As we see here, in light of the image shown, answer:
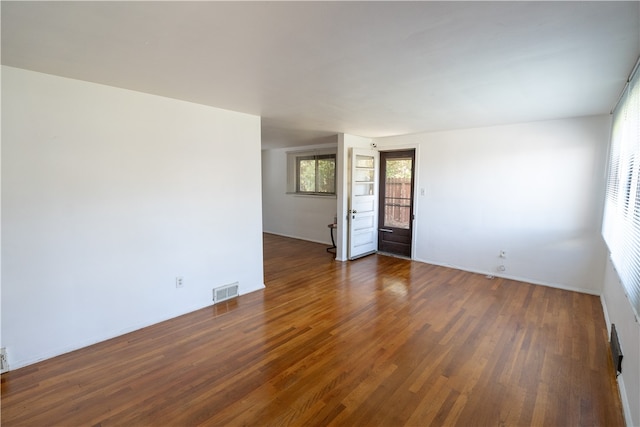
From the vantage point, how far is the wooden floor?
74.7 inches

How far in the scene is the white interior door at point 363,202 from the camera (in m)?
5.50

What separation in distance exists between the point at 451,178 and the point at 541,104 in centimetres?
190

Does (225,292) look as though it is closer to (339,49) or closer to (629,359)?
(339,49)

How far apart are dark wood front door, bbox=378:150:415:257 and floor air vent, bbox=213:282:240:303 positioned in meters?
3.35

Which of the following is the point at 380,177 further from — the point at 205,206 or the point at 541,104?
the point at 205,206

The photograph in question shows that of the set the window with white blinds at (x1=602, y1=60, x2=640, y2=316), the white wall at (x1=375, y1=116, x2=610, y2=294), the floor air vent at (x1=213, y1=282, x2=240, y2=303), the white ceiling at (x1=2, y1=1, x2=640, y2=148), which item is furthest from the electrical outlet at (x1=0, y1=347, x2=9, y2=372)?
the white wall at (x1=375, y1=116, x2=610, y2=294)

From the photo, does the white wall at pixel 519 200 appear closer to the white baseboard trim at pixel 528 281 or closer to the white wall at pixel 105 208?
the white baseboard trim at pixel 528 281

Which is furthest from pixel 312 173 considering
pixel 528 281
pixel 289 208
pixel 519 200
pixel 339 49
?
pixel 339 49

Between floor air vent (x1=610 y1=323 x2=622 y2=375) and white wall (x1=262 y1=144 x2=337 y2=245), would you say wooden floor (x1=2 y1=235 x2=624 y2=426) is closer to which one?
floor air vent (x1=610 y1=323 x2=622 y2=375)

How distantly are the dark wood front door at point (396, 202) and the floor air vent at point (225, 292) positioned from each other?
3348 mm

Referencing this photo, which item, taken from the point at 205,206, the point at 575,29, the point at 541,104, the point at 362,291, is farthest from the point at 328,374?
the point at 541,104

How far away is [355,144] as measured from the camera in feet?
18.3

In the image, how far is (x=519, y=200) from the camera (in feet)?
14.3

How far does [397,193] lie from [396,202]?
7.1 inches
